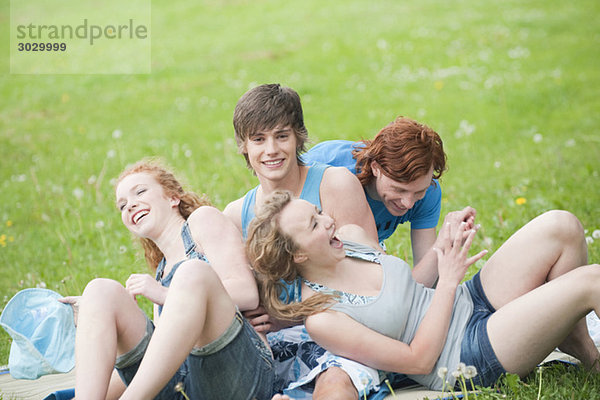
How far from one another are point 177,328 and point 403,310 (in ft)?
Answer: 3.08

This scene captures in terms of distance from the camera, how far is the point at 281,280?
124 inches

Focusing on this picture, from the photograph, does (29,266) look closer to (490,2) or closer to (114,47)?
(114,47)

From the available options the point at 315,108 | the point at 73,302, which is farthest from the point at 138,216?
the point at 315,108

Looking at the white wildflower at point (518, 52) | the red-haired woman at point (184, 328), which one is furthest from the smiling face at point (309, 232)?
the white wildflower at point (518, 52)

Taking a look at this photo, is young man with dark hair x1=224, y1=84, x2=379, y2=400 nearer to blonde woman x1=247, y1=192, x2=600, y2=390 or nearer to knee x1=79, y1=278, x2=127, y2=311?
blonde woman x1=247, y1=192, x2=600, y2=390

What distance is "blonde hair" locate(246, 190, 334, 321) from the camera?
3.01 m

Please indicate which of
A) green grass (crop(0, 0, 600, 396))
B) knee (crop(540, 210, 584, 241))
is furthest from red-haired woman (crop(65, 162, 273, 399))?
green grass (crop(0, 0, 600, 396))

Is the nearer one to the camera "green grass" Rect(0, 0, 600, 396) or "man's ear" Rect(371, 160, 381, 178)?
"man's ear" Rect(371, 160, 381, 178)

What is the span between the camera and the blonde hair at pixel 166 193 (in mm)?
3611

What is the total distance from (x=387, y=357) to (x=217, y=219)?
0.98m

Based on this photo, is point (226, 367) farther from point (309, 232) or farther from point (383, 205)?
point (383, 205)

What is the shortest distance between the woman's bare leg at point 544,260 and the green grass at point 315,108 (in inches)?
64.5

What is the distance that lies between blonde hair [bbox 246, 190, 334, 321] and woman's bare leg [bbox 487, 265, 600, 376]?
2.28 feet

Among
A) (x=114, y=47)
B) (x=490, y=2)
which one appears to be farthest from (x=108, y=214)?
(x=490, y=2)
